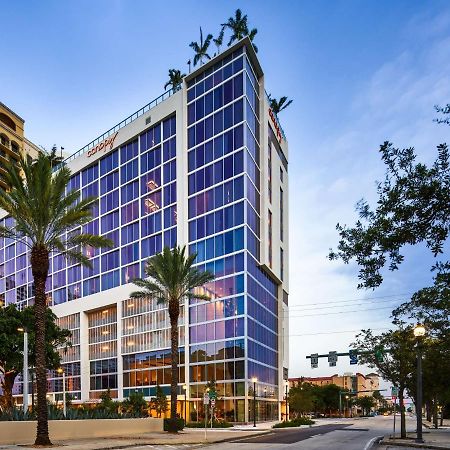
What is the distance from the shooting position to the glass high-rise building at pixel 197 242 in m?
69.6

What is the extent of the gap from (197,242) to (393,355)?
40579 mm

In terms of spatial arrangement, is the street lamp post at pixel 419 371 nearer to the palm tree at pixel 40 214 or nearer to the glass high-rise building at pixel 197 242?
the palm tree at pixel 40 214

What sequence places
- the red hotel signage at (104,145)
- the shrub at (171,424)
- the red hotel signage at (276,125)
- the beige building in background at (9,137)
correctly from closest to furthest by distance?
the shrub at (171,424) < the red hotel signage at (276,125) < the red hotel signage at (104,145) < the beige building in background at (9,137)

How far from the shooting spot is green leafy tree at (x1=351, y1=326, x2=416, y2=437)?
35.7 metres

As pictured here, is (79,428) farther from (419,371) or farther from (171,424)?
(419,371)

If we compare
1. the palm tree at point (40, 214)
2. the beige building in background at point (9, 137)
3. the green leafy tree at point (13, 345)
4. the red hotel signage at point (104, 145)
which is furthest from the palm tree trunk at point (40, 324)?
the beige building in background at point (9, 137)

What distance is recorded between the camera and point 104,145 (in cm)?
9238

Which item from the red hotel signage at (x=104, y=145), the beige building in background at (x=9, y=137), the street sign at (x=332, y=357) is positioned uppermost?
the beige building in background at (x=9, y=137)

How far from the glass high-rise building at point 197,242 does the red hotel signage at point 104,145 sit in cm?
28

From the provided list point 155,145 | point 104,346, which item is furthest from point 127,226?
point 104,346

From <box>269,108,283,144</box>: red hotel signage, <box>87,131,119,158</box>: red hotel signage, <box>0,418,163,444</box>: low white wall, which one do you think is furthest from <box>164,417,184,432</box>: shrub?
<box>87,131,119,158</box>: red hotel signage

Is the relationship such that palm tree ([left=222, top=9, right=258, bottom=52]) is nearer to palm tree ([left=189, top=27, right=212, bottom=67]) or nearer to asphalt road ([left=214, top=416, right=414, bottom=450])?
palm tree ([left=189, top=27, right=212, bottom=67])

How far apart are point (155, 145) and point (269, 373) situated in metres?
37.0

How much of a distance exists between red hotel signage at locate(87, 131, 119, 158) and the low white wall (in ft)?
189
